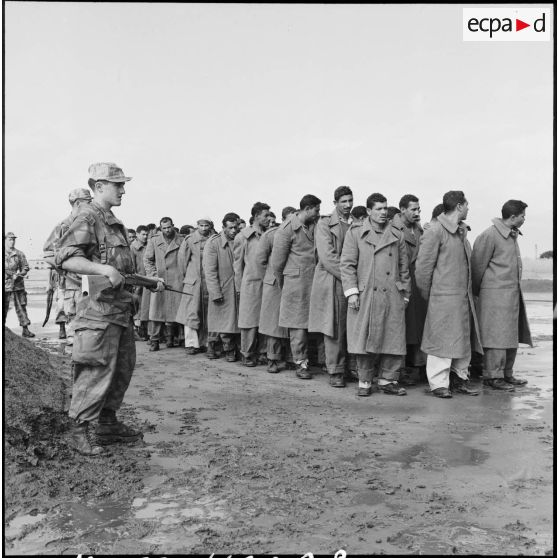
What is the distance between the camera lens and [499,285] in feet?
22.5

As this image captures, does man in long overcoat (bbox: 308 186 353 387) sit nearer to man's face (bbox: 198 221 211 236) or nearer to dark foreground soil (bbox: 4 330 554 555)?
dark foreground soil (bbox: 4 330 554 555)

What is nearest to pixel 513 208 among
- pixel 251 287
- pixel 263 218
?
pixel 263 218

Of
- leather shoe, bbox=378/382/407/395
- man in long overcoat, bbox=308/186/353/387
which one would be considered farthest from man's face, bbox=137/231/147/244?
leather shoe, bbox=378/382/407/395

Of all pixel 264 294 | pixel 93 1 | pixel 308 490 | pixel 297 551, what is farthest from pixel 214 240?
pixel 297 551

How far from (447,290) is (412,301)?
0.89 m

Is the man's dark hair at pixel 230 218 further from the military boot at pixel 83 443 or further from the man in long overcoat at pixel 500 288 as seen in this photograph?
the military boot at pixel 83 443

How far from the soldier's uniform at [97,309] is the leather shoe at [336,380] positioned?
9.77ft

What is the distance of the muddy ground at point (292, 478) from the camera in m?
3.18

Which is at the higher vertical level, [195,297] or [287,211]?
[287,211]

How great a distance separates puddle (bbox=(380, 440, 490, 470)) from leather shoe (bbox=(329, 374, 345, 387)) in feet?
7.73

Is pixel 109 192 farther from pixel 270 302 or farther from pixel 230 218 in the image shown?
pixel 230 218

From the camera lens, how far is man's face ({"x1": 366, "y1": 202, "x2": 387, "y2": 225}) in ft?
22.3

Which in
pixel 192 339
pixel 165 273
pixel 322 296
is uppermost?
pixel 165 273

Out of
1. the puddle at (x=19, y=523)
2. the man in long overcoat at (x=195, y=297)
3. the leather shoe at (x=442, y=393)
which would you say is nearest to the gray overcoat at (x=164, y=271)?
the man in long overcoat at (x=195, y=297)
